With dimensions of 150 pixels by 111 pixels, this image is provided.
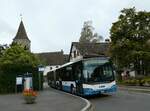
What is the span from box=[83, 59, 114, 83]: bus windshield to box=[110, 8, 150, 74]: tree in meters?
27.2

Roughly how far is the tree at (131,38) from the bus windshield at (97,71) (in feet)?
89.2

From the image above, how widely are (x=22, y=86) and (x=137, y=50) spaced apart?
20.3 metres

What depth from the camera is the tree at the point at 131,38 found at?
5509cm

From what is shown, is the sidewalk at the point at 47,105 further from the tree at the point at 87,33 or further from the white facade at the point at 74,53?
the tree at the point at 87,33

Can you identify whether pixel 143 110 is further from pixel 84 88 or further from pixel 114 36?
pixel 114 36

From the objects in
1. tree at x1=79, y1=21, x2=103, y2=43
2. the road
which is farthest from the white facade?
the road

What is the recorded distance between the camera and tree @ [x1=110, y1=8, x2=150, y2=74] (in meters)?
55.1

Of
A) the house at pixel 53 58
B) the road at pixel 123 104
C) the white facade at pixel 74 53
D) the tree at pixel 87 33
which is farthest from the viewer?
the house at pixel 53 58

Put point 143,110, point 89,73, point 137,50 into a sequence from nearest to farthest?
point 143,110 < point 89,73 < point 137,50

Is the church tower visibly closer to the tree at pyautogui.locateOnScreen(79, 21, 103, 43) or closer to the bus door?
the tree at pyautogui.locateOnScreen(79, 21, 103, 43)

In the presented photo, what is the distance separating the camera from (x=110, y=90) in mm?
27641

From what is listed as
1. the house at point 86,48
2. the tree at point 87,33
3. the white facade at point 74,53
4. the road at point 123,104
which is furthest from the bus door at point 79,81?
the tree at point 87,33

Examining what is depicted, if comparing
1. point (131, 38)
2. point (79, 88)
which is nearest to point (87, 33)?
point (131, 38)

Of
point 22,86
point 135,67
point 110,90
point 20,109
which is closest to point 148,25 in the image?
point 135,67
